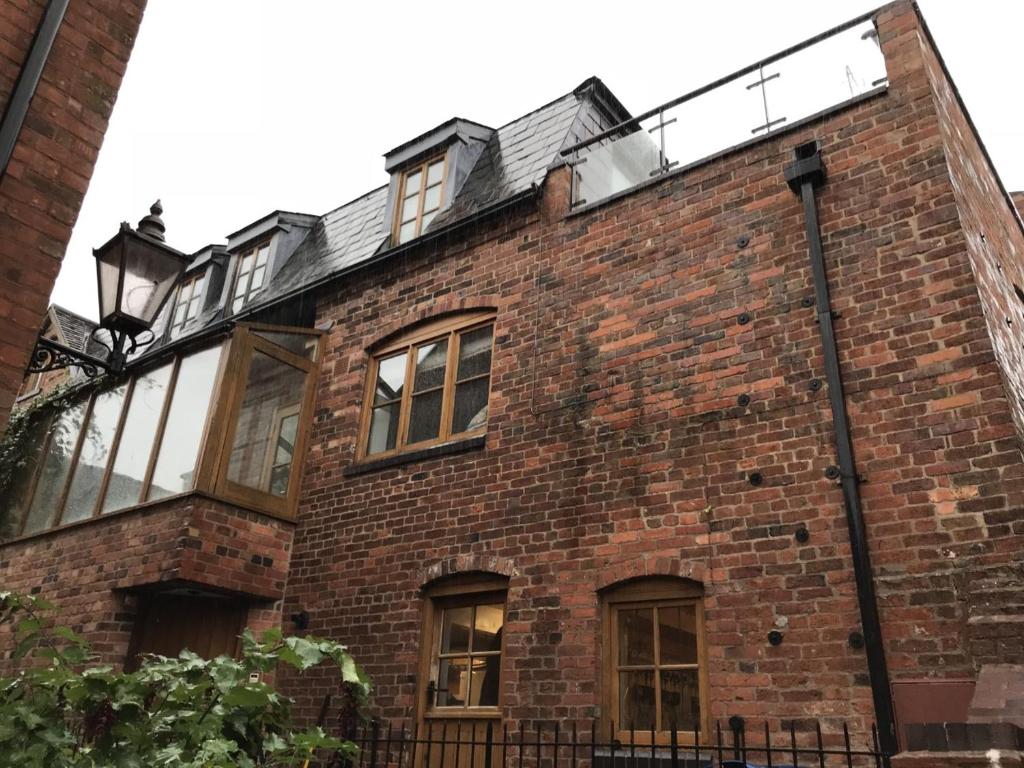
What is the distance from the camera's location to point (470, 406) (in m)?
8.27

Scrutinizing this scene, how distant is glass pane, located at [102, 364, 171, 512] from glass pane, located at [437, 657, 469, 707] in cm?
405

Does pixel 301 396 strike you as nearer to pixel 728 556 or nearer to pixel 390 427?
pixel 390 427

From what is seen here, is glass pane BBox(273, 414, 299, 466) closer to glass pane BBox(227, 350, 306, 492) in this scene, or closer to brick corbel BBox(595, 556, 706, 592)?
glass pane BBox(227, 350, 306, 492)

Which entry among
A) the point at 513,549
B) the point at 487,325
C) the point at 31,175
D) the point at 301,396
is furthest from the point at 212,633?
the point at 31,175

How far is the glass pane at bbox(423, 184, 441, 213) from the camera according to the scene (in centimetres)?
1027

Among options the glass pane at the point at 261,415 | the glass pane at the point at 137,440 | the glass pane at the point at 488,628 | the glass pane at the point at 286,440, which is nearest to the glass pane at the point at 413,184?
the glass pane at the point at 261,415

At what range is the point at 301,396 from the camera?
962 cm

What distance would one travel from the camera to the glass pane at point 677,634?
6047 millimetres

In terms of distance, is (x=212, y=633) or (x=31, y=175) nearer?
(x=31, y=175)

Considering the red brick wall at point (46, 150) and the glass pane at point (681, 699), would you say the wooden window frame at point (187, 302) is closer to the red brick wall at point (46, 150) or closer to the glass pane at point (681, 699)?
the red brick wall at point (46, 150)

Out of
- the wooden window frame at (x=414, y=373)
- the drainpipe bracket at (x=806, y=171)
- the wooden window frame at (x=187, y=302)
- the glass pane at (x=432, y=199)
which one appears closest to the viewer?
the drainpipe bracket at (x=806, y=171)

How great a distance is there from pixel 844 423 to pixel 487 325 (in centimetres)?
391

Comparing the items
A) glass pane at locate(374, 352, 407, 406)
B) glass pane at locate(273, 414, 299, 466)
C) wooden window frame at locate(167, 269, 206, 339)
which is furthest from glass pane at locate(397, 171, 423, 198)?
wooden window frame at locate(167, 269, 206, 339)

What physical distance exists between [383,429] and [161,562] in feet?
8.38
